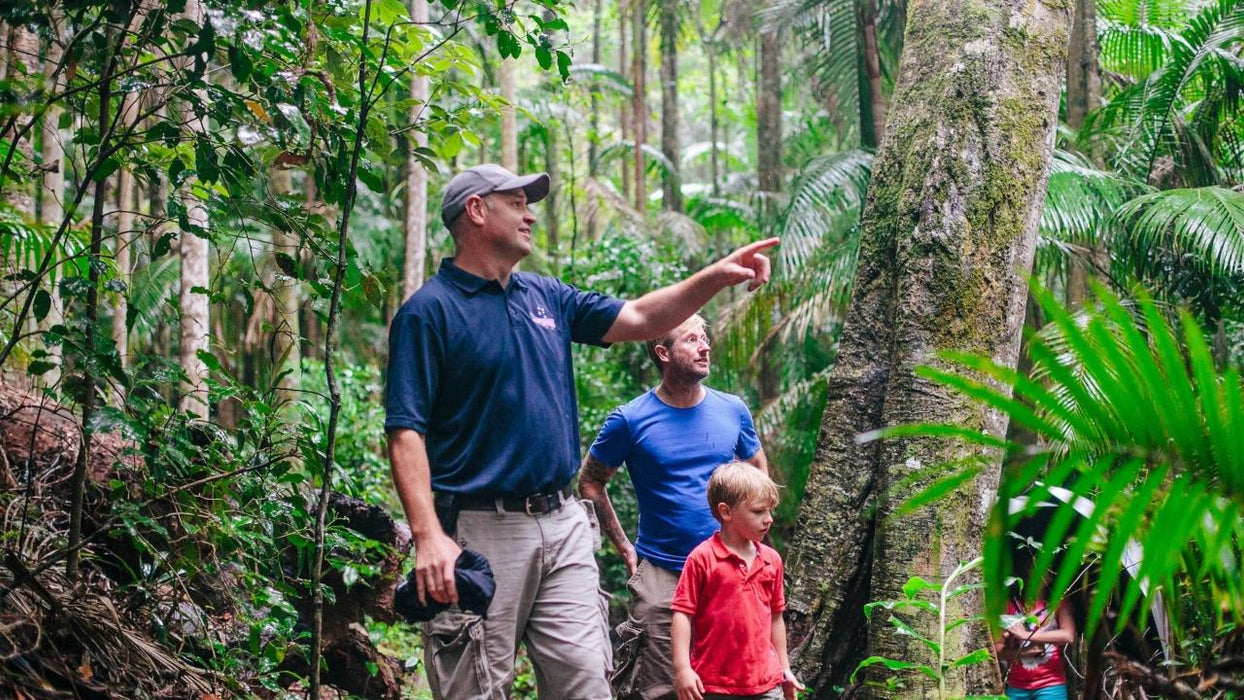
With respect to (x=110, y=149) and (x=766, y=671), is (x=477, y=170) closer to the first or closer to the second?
(x=110, y=149)

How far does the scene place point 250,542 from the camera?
13.3 feet

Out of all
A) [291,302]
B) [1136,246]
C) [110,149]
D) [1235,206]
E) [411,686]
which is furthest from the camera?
[291,302]

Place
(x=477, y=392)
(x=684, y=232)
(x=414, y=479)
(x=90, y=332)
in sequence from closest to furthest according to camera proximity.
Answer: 1. (x=414, y=479)
2. (x=90, y=332)
3. (x=477, y=392)
4. (x=684, y=232)

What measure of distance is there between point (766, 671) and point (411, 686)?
15.1 feet

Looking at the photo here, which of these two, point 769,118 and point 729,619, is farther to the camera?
point 769,118

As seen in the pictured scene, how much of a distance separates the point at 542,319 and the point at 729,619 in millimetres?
1281

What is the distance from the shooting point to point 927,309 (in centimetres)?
421

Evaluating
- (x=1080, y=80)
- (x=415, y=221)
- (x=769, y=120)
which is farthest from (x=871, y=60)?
(x=769, y=120)

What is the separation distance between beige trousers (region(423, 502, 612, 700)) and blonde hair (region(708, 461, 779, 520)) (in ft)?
1.80

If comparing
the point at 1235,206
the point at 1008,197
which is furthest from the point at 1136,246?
the point at 1008,197

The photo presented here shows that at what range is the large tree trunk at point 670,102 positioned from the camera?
17469mm

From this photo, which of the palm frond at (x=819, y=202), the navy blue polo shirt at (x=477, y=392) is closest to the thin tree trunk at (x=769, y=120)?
the palm frond at (x=819, y=202)

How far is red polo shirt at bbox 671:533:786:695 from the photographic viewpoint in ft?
12.7

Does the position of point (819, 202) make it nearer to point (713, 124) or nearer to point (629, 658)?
point (629, 658)
